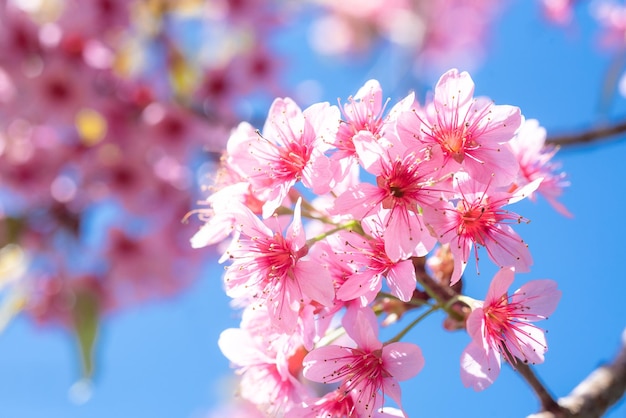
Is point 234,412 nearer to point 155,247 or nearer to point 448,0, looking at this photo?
point 155,247

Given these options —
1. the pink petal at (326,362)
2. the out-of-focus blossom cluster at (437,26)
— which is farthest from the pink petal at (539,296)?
the out-of-focus blossom cluster at (437,26)

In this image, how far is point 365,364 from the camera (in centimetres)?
88

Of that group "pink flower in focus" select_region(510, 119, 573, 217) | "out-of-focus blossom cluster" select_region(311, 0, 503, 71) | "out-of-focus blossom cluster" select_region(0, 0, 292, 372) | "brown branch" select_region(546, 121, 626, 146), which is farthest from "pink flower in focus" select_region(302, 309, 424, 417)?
"out-of-focus blossom cluster" select_region(311, 0, 503, 71)

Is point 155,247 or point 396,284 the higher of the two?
point 155,247

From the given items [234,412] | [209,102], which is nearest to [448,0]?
[209,102]

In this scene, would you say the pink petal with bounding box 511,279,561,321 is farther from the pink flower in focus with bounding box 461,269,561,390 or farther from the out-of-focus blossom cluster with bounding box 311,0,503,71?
the out-of-focus blossom cluster with bounding box 311,0,503,71

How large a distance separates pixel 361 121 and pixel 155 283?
208cm

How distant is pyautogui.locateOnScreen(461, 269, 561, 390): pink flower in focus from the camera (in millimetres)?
832

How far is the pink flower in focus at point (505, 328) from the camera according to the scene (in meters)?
0.83

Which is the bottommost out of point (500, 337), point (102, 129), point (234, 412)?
point (500, 337)

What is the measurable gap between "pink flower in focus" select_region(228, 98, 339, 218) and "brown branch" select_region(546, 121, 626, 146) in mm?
722

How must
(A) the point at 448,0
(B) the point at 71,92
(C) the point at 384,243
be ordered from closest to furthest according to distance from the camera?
1. (C) the point at 384,243
2. (B) the point at 71,92
3. (A) the point at 448,0

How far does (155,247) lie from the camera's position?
2.73m

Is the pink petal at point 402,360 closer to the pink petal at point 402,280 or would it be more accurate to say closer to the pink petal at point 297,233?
the pink petal at point 402,280
